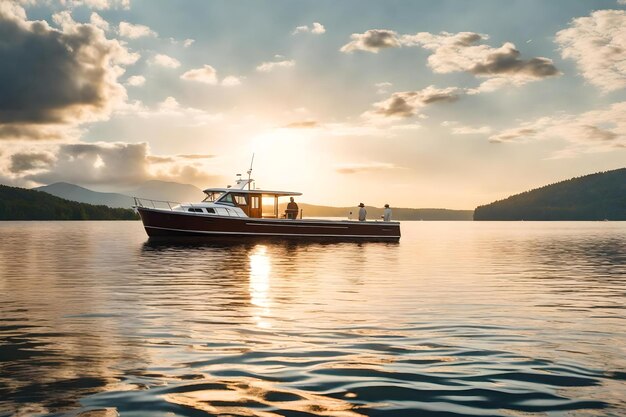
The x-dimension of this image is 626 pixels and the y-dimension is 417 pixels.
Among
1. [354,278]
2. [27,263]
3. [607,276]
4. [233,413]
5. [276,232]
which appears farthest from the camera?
[276,232]

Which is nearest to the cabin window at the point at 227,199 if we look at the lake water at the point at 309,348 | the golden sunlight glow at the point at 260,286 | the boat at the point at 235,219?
the boat at the point at 235,219

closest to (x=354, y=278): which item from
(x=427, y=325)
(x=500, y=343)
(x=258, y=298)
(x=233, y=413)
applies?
(x=258, y=298)

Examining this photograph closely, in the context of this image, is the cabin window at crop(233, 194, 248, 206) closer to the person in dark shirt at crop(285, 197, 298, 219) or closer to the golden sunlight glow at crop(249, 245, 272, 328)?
the person in dark shirt at crop(285, 197, 298, 219)

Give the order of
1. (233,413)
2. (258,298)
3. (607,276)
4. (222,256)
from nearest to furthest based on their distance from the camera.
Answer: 1. (233,413)
2. (258,298)
3. (607,276)
4. (222,256)

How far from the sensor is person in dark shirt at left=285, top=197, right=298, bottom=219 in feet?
153

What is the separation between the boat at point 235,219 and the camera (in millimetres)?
43125

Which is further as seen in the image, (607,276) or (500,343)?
(607,276)

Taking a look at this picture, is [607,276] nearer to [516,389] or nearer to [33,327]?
[516,389]

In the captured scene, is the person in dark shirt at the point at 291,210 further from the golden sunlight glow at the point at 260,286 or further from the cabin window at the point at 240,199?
the golden sunlight glow at the point at 260,286

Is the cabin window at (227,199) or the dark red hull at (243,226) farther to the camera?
the cabin window at (227,199)

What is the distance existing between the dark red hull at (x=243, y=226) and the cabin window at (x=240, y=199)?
1.51 m

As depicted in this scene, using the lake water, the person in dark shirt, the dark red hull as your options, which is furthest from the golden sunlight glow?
the person in dark shirt

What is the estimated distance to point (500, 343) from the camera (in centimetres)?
949

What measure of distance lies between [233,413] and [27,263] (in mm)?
24544
